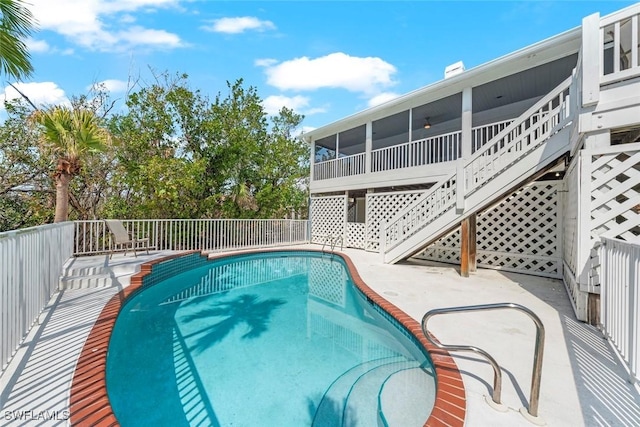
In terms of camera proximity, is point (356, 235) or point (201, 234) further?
point (356, 235)

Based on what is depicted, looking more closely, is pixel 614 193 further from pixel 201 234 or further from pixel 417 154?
pixel 201 234

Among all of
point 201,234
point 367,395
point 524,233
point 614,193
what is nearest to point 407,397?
point 367,395

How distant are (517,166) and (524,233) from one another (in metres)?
2.43

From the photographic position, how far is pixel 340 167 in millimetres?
11680

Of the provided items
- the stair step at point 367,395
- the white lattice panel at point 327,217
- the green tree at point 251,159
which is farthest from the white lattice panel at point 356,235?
the stair step at point 367,395

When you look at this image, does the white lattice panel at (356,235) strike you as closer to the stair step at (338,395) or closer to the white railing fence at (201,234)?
the white railing fence at (201,234)

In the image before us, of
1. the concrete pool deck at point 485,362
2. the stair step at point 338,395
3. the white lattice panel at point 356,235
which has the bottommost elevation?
the stair step at point 338,395

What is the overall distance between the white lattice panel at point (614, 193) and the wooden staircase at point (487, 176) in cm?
137

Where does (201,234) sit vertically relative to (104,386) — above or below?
above

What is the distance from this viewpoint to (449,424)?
1.87 m

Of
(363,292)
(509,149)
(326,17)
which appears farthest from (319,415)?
(326,17)

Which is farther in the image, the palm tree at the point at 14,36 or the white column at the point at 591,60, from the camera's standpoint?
the palm tree at the point at 14,36

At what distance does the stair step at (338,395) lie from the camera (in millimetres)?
2455

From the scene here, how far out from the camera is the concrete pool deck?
197cm
